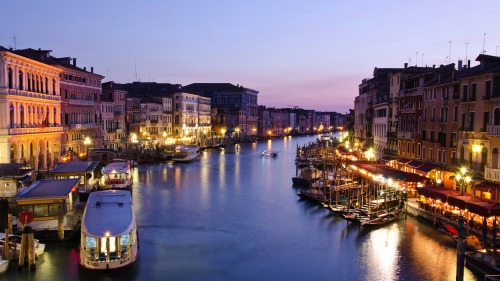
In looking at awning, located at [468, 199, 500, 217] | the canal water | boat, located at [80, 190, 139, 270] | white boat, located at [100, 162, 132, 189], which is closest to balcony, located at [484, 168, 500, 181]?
awning, located at [468, 199, 500, 217]

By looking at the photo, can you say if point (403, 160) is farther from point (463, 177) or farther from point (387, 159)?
point (463, 177)

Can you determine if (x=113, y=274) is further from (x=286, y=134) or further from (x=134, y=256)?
(x=286, y=134)

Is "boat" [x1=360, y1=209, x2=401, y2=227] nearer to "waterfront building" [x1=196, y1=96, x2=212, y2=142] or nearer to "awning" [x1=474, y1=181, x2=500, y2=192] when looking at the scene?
"awning" [x1=474, y1=181, x2=500, y2=192]

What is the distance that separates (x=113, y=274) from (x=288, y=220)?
25.6 ft

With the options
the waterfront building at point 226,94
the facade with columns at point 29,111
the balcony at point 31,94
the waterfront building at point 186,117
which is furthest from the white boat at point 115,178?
the waterfront building at point 226,94

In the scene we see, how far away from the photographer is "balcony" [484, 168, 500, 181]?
587 inches

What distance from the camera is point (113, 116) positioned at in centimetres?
3822

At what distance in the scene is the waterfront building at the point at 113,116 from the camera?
36906 mm

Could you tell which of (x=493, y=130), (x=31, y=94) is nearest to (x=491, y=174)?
(x=493, y=130)

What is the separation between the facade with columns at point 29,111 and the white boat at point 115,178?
10.0ft

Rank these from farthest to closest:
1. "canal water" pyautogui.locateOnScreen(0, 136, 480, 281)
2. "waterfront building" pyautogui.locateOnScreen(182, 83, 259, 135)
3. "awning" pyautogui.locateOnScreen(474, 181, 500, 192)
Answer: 1. "waterfront building" pyautogui.locateOnScreen(182, 83, 259, 135)
2. "awning" pyautogui.locateOnScreen(474, 181, 500, 192)
3. "canal water" pyautogui.locateOnScreen(0, 136, 480, 281)

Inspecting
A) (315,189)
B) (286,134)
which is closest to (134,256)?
(315,189)

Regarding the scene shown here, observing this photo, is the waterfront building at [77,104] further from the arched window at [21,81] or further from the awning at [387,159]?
the awning at [387,159]

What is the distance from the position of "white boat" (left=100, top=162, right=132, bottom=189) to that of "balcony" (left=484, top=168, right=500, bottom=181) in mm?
14166
